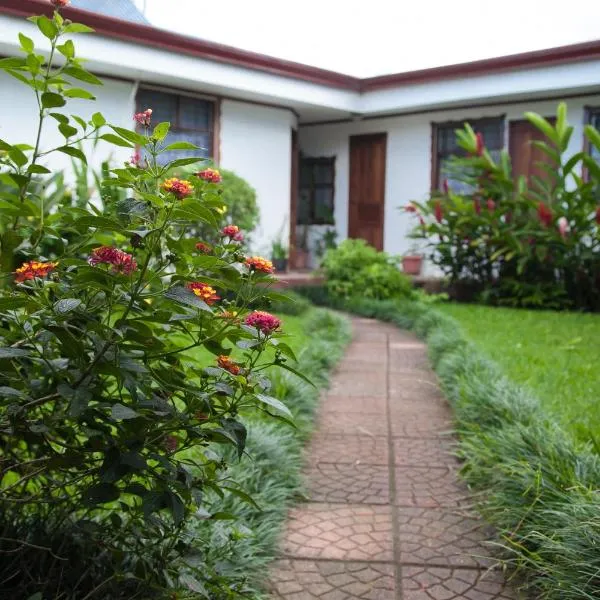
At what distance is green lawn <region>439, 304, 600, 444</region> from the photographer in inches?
159

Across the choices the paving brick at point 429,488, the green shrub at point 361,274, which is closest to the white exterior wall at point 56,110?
the green shrub at point 361,274

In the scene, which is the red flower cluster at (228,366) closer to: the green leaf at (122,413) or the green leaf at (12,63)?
the green leaf at (122,413)

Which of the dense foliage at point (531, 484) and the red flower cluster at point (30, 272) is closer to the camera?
the red flower cluster at point (30, 272)

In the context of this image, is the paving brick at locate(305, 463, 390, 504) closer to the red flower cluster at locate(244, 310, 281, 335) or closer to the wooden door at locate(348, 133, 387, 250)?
the red flower cluster at locate(244, 310, 281, 335)

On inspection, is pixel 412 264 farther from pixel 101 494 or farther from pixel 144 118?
pixel 101 494

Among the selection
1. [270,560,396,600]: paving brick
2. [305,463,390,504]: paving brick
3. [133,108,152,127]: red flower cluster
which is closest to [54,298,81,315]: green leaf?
[133,108,152,127]: red flower cluster

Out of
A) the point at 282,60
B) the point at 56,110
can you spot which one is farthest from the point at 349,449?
the point at 282,60

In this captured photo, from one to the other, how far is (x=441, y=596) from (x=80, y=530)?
3.67ft

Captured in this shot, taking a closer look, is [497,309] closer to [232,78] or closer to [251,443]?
[232,78]

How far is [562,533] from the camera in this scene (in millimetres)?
2154

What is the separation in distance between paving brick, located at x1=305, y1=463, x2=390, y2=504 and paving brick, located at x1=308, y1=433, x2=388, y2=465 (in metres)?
0.09

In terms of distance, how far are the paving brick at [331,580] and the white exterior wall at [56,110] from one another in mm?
6385

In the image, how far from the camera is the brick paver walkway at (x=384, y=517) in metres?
2.36

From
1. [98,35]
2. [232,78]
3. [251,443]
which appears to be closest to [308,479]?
[251,443]
